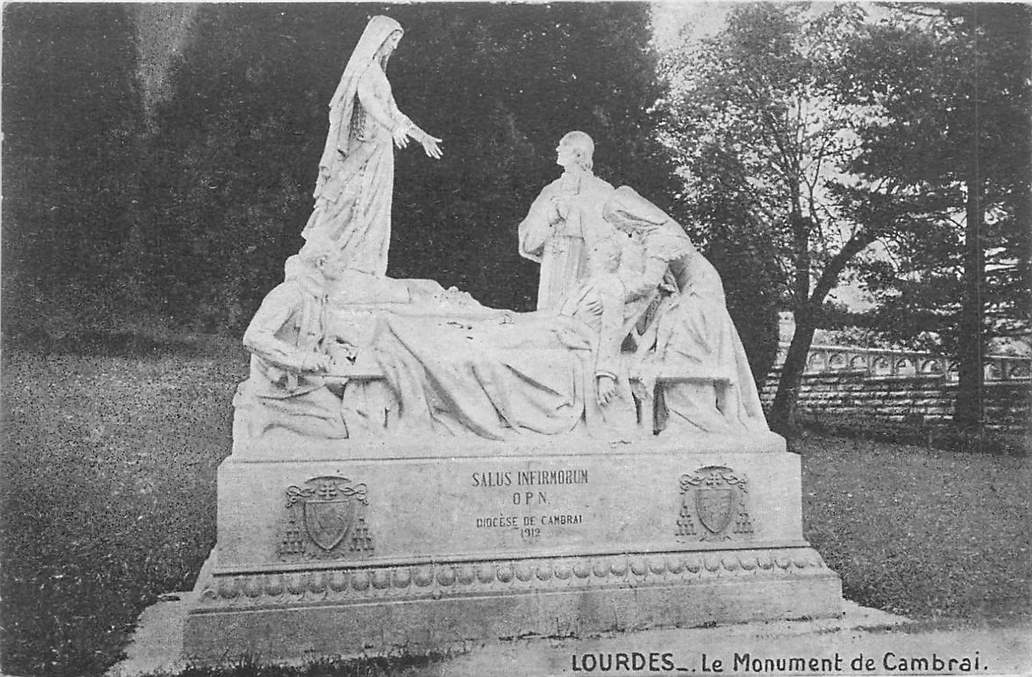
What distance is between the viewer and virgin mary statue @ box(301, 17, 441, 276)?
21.2 ft

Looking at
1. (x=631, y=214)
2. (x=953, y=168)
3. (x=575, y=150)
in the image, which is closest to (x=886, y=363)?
(x=953, y=168)

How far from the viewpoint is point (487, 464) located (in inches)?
225

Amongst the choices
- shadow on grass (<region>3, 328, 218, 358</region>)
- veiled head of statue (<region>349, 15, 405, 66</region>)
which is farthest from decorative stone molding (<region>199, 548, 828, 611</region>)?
shadow on grass (<region>3, 328, 218, 358</region>)

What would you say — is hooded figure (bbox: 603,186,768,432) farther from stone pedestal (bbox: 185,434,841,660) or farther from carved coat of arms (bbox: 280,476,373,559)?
carved coat of arms (bbox: 280,476,373,559)

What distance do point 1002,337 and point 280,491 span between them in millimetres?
6366

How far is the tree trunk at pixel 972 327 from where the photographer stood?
28.5 feet

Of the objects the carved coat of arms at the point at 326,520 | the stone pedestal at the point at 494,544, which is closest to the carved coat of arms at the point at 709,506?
the stone pedestal at the point at 494,544

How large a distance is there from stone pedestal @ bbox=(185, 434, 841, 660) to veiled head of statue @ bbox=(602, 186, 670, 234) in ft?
4.70

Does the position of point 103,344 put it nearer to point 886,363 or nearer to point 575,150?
point 575,150

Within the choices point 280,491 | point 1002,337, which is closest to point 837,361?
point 1002,337

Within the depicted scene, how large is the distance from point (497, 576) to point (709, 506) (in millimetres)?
1328

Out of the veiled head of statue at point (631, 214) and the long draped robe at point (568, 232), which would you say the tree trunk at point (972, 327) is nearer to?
the veiled head of statue at point (631, 214)

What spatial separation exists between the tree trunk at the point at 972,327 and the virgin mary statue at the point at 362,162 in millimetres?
4997

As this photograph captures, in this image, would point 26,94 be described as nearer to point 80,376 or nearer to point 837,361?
point 80,376
